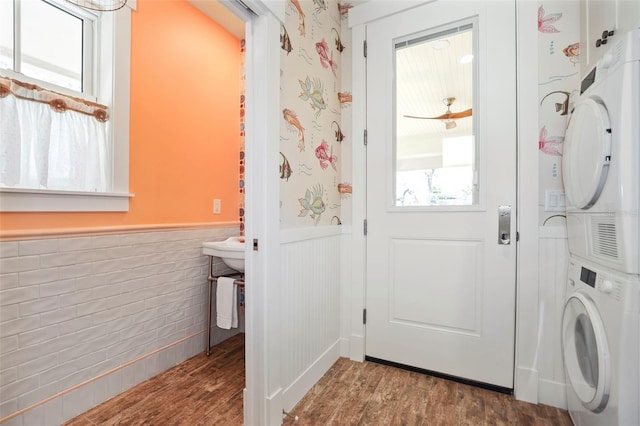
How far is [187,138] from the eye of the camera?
216 centimetres

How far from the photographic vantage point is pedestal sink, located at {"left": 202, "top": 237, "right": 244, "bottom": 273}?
1.92 meters

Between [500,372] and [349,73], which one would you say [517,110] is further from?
[500,372]

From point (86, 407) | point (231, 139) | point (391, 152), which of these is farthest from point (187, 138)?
point (86, 407)

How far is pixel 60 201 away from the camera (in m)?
1.48

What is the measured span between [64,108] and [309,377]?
2024mm

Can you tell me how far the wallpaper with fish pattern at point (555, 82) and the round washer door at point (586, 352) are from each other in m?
0.50

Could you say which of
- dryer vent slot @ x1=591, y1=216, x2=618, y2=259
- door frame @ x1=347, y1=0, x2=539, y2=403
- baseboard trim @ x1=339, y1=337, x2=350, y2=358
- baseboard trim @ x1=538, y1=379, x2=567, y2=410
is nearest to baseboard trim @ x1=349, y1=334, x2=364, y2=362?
baseboard trim @ x1=339, y1=337, x2=350, y2=358

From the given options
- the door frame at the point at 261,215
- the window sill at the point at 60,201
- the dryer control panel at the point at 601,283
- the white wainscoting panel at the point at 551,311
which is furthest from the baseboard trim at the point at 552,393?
the window sill at the point at 60,201

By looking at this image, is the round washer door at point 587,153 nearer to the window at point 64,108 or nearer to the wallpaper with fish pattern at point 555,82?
the wallpaper with fish pattern at point 555,82

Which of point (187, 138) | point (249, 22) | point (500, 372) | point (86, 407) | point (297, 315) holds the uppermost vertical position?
point (249, 22)

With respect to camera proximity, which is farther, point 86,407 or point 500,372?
point 500,372

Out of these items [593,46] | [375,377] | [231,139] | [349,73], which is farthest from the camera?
[231,139]

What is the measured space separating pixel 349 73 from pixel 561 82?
4.09ft

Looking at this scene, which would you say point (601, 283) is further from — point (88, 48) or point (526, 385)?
point (88, 48)
